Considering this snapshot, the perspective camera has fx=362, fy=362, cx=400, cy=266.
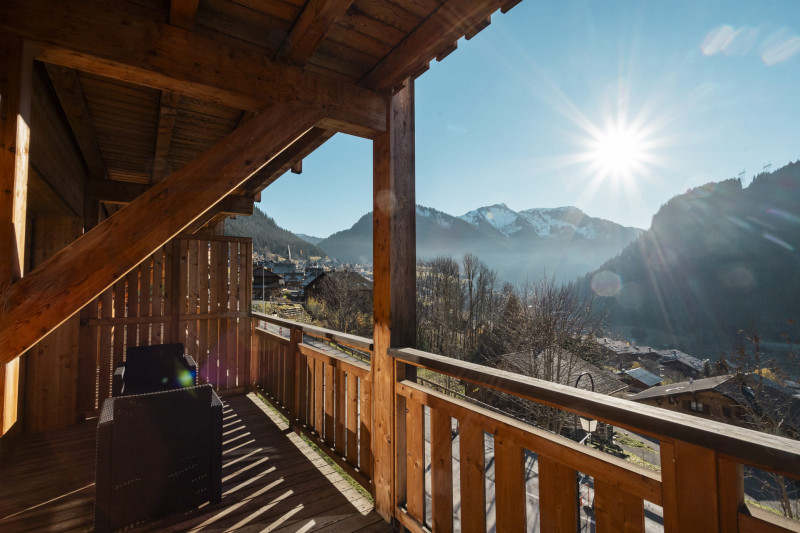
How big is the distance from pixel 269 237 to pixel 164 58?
203 feet

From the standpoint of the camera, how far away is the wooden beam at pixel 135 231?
1.27 meters

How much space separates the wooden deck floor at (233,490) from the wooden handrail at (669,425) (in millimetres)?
1401

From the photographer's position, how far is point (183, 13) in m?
1.51

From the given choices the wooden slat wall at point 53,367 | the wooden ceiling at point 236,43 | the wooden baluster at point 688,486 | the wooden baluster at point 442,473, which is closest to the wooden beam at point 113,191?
the wooden slat wall at point 53,367

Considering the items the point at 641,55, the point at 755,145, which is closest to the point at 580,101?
the point at 641,55

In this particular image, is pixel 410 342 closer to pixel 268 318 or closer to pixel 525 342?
pixel 268 318

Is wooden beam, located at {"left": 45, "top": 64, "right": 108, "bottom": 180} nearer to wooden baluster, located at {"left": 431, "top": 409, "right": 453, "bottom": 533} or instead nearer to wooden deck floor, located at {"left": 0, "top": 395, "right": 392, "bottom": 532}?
wooden deck floor, located at {"left": 0, "top": 395, "right": 392, "bottom": 532}

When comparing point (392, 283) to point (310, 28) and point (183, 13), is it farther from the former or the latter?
point (183, 13)

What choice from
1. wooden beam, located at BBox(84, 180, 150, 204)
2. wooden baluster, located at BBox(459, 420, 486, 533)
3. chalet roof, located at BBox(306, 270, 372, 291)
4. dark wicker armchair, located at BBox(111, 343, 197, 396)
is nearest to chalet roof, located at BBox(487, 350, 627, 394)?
chalet roof, located at BBox(306, 270, 372, 291)

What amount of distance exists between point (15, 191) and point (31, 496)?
2.20 meters

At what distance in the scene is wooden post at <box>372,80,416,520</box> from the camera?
2023 millimetres

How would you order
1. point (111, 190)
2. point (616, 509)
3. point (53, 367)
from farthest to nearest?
point (111, 190) → point (53, 367) → point (616, 509)

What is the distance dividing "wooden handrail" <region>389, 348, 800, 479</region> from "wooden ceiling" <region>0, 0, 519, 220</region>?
1.44 meters

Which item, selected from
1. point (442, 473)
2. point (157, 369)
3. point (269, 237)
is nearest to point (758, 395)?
point (442, 473)
